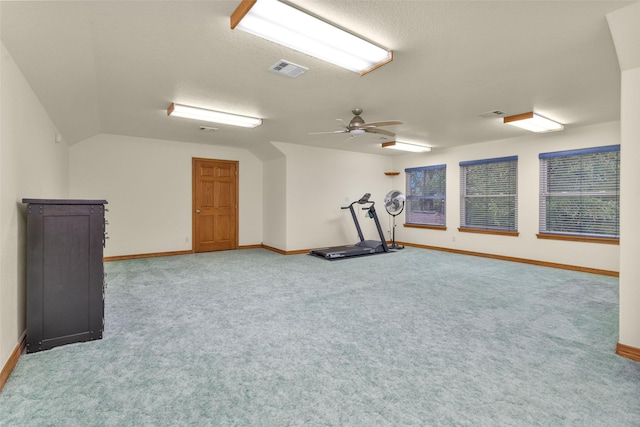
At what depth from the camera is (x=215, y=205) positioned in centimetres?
706

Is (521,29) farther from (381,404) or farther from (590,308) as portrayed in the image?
(590,308)

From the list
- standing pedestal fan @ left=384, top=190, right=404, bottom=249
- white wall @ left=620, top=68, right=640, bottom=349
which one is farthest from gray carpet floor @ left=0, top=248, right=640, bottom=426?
standing pedestal fan @ left=384, top=190, right=404, bottom=249

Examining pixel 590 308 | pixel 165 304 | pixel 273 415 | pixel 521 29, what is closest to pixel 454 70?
pixel 521 29

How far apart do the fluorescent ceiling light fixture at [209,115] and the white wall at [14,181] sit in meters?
1.43

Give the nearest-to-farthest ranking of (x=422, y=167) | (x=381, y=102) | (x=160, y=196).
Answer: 1. (x=381, y=102)
2. (x=160, y=196)
3. (x=422, y=167)

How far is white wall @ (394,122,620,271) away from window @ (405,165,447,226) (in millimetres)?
207

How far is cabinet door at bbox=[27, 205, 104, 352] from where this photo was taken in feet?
7.92

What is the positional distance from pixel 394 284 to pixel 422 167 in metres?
4.43

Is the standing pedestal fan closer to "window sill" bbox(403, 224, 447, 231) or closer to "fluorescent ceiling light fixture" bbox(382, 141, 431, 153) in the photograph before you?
"window sill" bbox(403, 224, 447, 231)

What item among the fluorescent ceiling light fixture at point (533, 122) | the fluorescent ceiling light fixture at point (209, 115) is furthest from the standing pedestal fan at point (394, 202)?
the fluorescent ceiling light fixture at point (209, 115)

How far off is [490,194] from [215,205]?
5.94 meters

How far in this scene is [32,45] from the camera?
2170 millimetres

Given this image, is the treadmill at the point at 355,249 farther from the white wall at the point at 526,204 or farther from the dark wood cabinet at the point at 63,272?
the dark wood cabinet at the point at 63,272

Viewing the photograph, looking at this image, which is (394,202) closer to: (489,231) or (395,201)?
(395,201)
